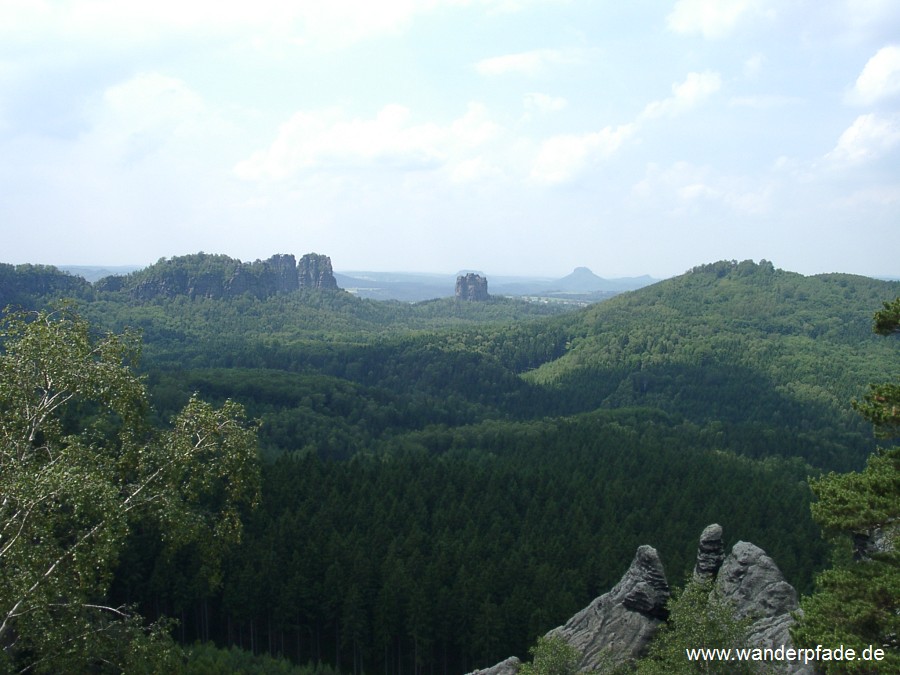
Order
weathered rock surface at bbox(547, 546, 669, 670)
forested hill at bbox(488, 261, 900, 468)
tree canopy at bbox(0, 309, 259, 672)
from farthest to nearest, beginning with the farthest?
forested hill at bbox(488, 261, 900, 468) < weathered rock surface at bbox(547, 546, 669, 670) < tree canopy at bbox(0, 309, 259, 672)

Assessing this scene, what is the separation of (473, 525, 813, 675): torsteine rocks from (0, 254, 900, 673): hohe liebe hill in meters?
0.49

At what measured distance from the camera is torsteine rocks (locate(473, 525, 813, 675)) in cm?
2370

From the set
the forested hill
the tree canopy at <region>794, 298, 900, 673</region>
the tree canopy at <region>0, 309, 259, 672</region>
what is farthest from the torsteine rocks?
the forested hill

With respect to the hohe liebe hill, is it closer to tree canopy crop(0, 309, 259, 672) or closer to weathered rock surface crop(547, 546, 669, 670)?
Result: tree canopy crop(0, 309, 259, 672)

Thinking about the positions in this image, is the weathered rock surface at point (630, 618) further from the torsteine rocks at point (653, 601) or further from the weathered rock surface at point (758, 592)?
→ the weathered rock surface at point (758, 592)

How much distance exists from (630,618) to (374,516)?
31.5 meters

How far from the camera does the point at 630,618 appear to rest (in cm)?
2738

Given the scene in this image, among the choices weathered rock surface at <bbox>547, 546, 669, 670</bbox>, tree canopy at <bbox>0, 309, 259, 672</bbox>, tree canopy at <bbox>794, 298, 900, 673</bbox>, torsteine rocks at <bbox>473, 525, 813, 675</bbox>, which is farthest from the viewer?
weathered rock surface at <bbox>547, 546, 669, 670</bbox>

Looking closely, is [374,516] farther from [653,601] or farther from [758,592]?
[758,592]

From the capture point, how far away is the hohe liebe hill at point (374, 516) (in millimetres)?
13734

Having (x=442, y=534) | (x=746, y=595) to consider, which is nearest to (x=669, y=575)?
(x=442, y=534)

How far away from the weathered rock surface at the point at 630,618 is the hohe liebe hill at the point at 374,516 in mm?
400

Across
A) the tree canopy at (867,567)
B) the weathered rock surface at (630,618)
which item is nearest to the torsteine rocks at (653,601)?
the weathered rock surface at (630,618)

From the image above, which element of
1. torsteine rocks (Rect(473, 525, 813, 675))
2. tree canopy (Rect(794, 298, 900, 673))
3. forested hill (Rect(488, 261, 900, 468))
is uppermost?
tree canopy (Rect(794, 298, 900, 673))
